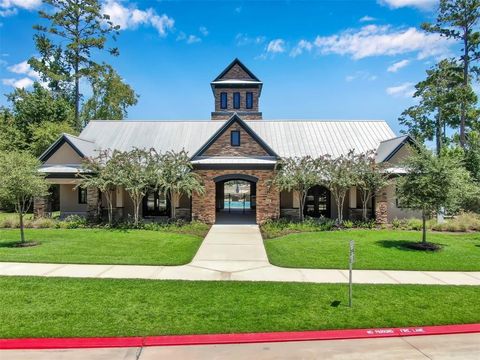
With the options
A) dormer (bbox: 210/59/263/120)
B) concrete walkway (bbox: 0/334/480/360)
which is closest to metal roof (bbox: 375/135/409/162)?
dormer (bbox: 210/59/263/120)

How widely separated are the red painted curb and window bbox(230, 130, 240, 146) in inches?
639

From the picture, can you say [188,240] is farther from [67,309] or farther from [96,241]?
[67,309]

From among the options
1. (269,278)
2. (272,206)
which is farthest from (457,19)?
(269,278)

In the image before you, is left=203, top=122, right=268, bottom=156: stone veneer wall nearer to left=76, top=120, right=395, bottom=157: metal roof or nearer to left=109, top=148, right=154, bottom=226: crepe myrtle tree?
left=76, top=120, right=395, bottom=157: metal roof

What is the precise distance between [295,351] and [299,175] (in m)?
14.5

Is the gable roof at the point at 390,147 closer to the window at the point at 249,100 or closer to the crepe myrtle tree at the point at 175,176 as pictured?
→ the crepe myrtle tree at the point at 175,176

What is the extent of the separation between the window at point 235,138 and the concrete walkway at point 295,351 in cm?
1657

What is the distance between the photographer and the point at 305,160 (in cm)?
2048

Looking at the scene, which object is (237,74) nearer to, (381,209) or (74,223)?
(381,209)

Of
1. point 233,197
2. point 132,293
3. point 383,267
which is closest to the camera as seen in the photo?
point 132,293

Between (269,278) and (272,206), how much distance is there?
1114cm

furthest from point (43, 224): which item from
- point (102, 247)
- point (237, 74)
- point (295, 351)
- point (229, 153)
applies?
point (237, 74)

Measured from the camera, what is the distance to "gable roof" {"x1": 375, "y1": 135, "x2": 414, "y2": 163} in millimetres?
21781

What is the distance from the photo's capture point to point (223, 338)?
21.2 feet
